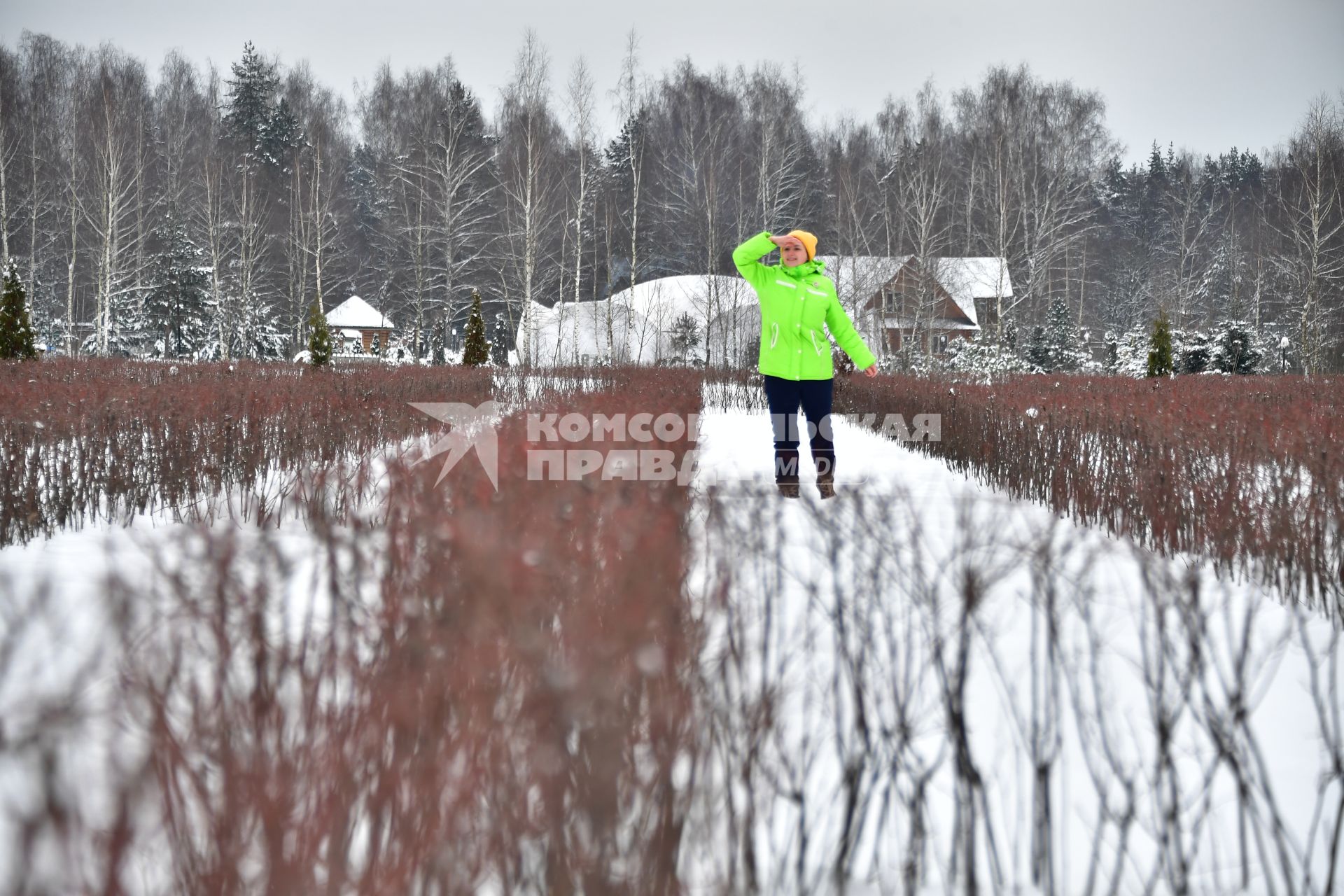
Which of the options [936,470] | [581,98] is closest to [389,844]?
[936,470]

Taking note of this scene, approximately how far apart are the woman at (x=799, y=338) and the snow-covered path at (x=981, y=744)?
3.19 meters

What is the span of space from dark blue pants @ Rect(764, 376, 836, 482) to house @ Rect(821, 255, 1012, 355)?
52.4 feet

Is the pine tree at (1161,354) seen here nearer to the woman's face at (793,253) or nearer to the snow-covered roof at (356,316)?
the woman's face at (793,253)

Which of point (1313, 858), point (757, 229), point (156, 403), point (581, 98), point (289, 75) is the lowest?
point (1313, 858)

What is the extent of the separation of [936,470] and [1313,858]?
6724 millimetres

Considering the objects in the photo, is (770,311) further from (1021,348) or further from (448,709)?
(1021,348)

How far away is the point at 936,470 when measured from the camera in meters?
8.40

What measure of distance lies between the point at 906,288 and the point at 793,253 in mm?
21762

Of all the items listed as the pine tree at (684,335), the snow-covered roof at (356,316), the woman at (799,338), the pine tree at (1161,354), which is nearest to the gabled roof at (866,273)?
the pine tree at (684,335)

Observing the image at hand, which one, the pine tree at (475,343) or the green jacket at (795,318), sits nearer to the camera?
the green jacket at (795,318)

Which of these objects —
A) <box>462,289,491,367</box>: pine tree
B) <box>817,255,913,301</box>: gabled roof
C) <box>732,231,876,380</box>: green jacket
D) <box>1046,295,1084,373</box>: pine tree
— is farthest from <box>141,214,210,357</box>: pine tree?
<box>732,231,876,380</box>: green jacket

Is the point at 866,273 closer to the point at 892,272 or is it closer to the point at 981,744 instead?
the point at 892,272

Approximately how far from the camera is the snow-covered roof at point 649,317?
26.6m

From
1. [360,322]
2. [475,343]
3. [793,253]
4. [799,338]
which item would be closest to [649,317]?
[475,343]
